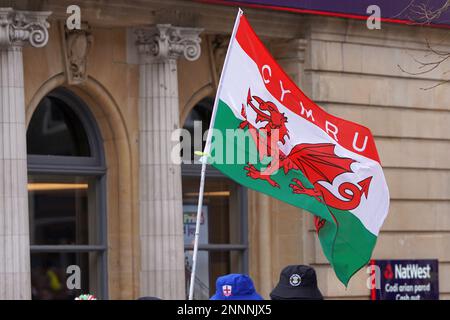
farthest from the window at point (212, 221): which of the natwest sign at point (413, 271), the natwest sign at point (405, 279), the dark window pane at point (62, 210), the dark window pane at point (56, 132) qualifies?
the natwest sign at point (413, 271)

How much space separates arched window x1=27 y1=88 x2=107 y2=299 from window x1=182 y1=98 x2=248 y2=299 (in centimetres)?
141

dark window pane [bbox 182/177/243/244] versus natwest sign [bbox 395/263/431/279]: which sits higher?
Result: dark window pane [bbox 182/177/243/244]

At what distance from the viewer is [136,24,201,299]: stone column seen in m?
16.8

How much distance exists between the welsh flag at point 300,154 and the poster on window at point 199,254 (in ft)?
22.3

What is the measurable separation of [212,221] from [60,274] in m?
3.05

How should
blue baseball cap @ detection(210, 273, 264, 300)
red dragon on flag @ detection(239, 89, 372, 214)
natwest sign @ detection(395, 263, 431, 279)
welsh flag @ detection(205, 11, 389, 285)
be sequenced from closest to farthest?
blue baseball cap @ detection(210, 273, 264, 300) → welsh flag @ detection(205, 11, 389, 285) → red dragon on flag @ detection(239, 89, 372, 214) → natwest sign @ detection(395, 263, 431, 279)

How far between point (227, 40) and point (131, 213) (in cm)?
316

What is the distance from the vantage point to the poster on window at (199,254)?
18.2 m

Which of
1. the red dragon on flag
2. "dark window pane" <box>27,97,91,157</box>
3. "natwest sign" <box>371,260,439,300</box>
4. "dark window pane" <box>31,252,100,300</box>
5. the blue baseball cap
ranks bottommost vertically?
"natwest sign" <box>371,260,439,300</box>

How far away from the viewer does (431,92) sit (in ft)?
68.5

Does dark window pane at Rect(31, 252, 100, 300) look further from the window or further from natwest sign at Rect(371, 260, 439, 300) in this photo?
natwest sign at Rect(371, 260, 439, 300)

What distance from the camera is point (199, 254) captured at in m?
18.6

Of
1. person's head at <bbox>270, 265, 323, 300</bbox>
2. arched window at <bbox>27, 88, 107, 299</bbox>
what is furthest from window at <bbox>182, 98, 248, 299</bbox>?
person's head at <bbox>270, 265, 323, 300</bbox>

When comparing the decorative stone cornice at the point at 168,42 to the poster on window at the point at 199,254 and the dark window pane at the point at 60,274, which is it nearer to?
the poster on window at the point at 199,254
